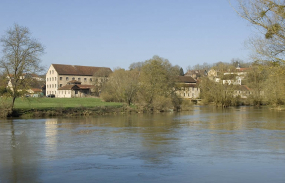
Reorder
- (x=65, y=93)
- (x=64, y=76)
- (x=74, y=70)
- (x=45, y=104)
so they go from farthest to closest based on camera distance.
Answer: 1. (x=74, y=70)
2. (x=64, y=76)
3. (x=65, y=93)
4. (x=45, y=104)

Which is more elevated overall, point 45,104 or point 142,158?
point 45,104

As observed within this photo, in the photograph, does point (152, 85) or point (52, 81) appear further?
point (52, 81)

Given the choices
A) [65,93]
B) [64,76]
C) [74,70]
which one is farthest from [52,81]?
[65,93]

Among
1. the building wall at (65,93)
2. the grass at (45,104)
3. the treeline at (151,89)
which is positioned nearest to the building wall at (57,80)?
the building wall at (65,93)

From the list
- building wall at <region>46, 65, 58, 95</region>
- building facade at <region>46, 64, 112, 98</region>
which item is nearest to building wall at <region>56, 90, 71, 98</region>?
building facade at <region>46, 64, 112, 98</region>

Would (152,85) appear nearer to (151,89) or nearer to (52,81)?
(151,89)

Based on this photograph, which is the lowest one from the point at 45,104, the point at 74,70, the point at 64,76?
the point at 45,104

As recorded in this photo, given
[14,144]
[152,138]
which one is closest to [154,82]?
[152,138]

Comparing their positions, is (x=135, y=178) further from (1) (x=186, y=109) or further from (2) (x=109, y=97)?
(2) (x=109, y=97)

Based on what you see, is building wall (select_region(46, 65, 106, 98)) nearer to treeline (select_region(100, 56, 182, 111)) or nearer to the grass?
the grass

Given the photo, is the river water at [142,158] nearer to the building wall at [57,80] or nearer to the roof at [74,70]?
the building wall at [57,80]

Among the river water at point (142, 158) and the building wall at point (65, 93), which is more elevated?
the building wall at point (65, 93)

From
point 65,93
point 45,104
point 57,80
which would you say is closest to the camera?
point 45,104

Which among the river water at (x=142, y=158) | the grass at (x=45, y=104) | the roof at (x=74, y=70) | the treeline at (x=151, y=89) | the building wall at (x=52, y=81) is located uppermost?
the roof at (x=74, y=70)
